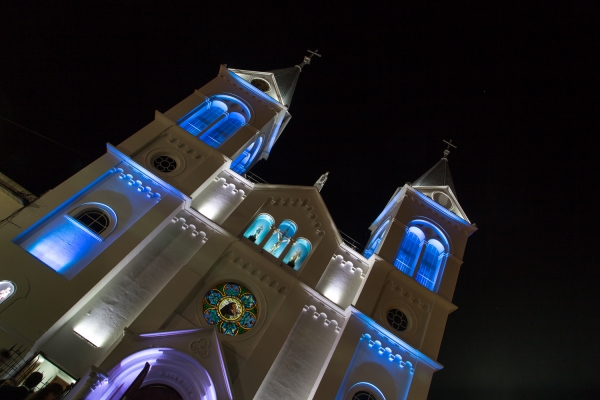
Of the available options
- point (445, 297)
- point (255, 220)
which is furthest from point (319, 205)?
point (445, 297)

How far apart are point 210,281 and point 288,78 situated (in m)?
15.1

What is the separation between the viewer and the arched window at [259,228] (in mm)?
17906

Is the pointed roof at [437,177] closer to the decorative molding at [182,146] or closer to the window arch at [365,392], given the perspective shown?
the decorative molding at [182,146]

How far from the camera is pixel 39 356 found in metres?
12.0

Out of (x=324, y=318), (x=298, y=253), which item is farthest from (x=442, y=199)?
(x=324, y=318)

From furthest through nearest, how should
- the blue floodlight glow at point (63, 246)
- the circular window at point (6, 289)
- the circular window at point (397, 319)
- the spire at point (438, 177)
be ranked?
1. the spire at point (438, 177)
2. the circular window at point (397, 319)
3. the blue floodlight glow at point (63, 246)
4. the circular window at point (6, 289)

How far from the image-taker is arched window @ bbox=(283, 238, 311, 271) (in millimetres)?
17969

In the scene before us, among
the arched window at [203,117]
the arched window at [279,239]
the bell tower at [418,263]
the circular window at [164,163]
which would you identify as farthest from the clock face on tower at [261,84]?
the arched window at [279,239]

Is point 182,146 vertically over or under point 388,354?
over

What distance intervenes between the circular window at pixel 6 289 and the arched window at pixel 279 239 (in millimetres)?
8177

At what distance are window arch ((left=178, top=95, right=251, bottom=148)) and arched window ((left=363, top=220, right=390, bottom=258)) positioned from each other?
7.94 metres

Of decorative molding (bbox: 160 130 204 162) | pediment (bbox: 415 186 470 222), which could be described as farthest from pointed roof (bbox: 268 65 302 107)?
pediment (bbox: 415 186 470 222)

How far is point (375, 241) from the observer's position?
2245 centimetres

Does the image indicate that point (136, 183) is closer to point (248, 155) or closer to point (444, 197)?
point (248, 155)
